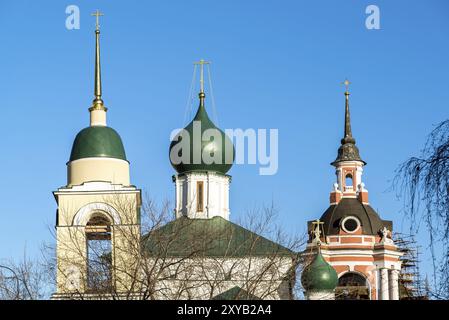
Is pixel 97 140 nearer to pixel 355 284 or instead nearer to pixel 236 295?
pixel 236 295

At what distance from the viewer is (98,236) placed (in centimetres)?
4038

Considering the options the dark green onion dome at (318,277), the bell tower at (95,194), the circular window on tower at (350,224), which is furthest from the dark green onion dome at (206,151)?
the circular window on tower at (350,224)

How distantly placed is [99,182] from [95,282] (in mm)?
5928

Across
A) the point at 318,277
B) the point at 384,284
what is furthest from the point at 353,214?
the point at 318,277

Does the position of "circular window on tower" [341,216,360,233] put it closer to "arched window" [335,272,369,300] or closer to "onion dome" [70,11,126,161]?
"arched window" [335,272,369,300]

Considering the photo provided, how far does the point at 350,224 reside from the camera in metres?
64.1

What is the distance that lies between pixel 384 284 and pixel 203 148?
45.2 feet

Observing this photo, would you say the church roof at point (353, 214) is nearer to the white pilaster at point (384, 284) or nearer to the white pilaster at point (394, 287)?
the white pilaster at point (384, 284)

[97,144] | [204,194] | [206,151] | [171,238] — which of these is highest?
[206,151]

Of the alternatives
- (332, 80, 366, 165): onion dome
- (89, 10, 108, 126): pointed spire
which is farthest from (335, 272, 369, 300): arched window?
(89, 10, 108, 126): pointed spire

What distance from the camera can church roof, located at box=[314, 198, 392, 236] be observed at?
63847mm

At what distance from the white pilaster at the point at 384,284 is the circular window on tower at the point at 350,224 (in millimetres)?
2442
